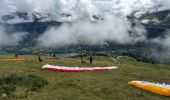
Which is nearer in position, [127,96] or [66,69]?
[127,96]

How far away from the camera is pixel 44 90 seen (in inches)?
1555

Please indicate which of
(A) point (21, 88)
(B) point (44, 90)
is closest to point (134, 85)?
(B) point (44, 90)

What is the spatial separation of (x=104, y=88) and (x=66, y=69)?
21.1 m

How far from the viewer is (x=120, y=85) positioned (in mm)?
44812

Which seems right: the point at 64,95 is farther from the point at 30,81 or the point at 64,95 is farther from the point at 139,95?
the point at 139,95

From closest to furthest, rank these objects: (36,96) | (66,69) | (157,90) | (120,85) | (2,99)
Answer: (2,99) → (36,96) → (157,90) → (120,85) → (66,69)

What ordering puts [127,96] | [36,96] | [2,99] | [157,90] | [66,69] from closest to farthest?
[2,99]
[36,96]
[127,96]
[157,90]
[66,69]

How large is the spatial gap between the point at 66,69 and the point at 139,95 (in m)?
25.1

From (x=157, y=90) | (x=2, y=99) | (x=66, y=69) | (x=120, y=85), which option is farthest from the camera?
(x=66, y=69)

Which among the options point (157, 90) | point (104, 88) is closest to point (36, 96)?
point (104, 88)

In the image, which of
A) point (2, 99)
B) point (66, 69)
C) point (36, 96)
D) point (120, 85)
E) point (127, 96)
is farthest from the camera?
point (66, 69)

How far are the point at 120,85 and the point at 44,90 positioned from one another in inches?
481

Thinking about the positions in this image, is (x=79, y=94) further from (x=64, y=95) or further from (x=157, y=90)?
(x=157, y=90)

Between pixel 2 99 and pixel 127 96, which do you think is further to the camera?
pixel 127 96
